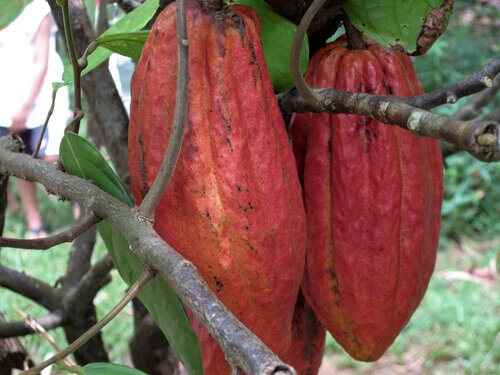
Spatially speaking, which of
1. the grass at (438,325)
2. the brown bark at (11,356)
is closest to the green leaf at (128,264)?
the brown bark at (11,356)

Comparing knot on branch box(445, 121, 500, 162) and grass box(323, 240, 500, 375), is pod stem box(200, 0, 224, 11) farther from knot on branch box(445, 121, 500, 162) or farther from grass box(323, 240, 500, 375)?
grass box(323, 240, 500, 375)

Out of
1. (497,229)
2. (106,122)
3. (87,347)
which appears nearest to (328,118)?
(106,122)

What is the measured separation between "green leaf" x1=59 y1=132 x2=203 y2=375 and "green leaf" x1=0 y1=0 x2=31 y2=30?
0.21m

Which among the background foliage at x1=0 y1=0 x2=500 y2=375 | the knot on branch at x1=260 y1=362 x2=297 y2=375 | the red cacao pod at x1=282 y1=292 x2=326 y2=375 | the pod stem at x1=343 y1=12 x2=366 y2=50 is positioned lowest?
the background foliage at x1=0 y1=0 x2=500 y2=375

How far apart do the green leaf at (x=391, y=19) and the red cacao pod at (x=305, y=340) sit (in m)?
0.28

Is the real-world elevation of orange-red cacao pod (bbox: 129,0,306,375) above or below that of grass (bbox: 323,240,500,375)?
above

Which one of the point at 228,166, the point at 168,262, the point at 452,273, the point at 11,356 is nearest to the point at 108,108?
the point at 11,356

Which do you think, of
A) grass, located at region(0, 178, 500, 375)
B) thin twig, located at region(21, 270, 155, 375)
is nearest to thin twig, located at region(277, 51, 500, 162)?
thin twig, located at region(21, 270, 155, 375)

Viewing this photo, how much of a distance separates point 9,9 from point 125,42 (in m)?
0.17

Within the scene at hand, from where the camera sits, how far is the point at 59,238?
0.63 m

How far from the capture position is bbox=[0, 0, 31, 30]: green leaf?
805 millimetres

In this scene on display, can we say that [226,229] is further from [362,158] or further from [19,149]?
[19,149]

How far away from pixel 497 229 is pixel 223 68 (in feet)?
11.2

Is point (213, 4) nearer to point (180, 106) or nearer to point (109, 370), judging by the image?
point (180, 106)
